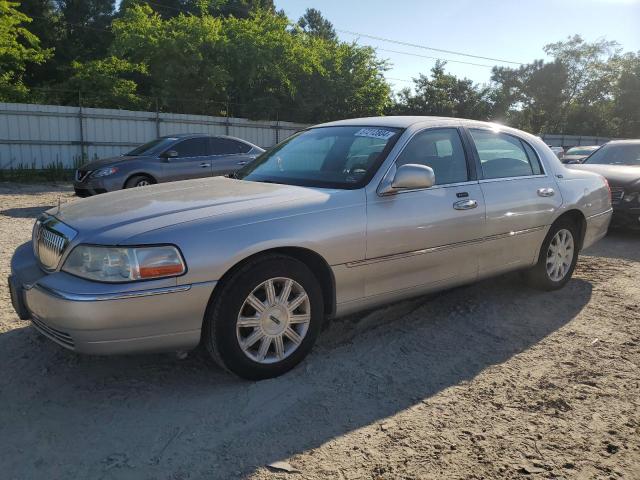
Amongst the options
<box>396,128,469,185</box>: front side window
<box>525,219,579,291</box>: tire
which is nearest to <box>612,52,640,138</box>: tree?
<box>525,219,579,291</box>: tire

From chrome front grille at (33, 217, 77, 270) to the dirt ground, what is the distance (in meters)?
0.70

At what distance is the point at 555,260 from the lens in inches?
202

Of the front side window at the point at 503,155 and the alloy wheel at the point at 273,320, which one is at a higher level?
the front side window at the point at 503,155

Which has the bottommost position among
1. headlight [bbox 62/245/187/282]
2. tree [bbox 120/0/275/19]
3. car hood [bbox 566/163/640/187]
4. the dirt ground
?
the dirt ground

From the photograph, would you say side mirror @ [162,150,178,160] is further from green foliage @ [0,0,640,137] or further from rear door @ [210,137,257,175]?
green foliage @ [0,0,640,137]

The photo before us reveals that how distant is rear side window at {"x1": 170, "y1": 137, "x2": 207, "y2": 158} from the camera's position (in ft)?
35.7

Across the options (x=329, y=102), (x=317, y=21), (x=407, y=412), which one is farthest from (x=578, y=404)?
(x=317, y=21)

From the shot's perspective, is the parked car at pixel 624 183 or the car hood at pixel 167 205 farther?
the parked car at pixel 624 183

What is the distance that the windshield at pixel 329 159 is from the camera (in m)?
3.78

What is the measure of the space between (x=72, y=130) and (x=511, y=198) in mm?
15399

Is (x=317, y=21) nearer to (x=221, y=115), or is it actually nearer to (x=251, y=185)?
(x=221, y=115)

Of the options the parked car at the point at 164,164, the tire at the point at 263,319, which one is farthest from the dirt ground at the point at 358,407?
the parked car at the point at 164,164

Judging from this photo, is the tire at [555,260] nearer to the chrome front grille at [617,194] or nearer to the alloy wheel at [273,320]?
Answer: the alloy wheel at [273,320]

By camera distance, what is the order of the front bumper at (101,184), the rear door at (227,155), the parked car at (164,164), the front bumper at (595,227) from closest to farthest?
the front bumper at (595,227) → the front bumper at (101,184) → the parked car at (164,164) → the rear door at (227,155)
